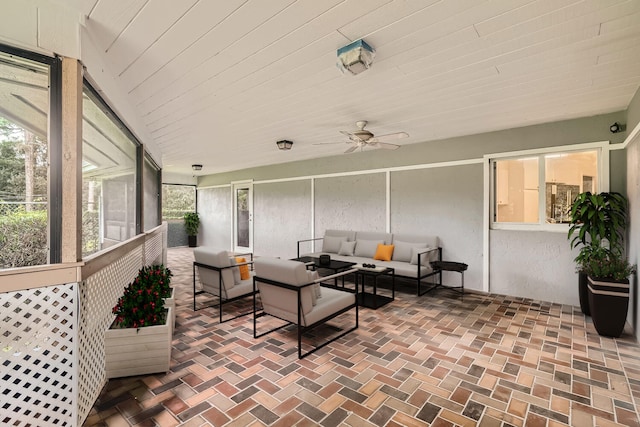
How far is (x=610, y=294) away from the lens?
123 inches

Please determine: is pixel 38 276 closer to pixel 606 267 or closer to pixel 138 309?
pixel 138 309

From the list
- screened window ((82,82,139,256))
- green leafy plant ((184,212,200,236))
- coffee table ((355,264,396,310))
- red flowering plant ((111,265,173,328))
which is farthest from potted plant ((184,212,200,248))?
red flowering plant ((111,265,173,328))

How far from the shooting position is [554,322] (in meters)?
3.60

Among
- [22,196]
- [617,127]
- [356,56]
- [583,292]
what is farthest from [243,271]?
[617,127]

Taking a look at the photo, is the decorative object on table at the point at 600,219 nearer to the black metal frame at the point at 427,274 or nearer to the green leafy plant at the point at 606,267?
the green leafy plant at the point at 606,267

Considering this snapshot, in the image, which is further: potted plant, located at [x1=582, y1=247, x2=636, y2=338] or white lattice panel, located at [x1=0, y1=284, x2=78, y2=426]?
potted plant, located at [x1=582, y1=247, x2=636, y2=338]

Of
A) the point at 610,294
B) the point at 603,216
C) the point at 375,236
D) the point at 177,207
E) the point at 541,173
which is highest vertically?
the point at 541,173

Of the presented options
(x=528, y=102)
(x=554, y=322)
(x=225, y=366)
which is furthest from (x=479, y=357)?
(x=528, y=102)

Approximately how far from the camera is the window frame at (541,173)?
3916 millimetres

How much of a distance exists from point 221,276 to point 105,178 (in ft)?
5.32

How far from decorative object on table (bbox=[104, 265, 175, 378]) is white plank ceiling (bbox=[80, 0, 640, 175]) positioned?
2.04 metres

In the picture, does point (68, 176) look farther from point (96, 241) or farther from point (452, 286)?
point (452, 286)

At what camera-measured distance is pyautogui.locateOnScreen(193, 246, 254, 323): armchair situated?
11.9 feet

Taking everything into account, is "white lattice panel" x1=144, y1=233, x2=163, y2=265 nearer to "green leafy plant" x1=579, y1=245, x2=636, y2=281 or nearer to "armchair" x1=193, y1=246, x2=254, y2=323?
"armchair" x1=193, y1=246, x2=254, y2=323
